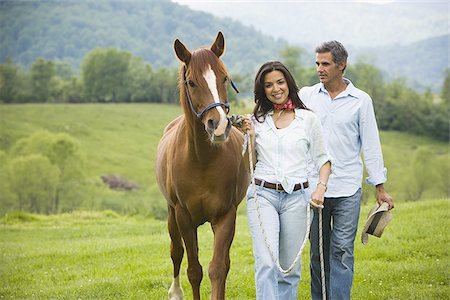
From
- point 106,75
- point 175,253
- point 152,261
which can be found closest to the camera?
point 175,253

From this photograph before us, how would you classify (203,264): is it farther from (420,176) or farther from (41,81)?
(41,81)

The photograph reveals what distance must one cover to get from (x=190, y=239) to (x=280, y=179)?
5.87ft

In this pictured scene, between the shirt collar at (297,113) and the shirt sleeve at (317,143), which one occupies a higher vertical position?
the shirt collar at (297,113)

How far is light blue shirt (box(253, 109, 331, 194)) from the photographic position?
434 cm

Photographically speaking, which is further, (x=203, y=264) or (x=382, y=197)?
(x=203, y=264)

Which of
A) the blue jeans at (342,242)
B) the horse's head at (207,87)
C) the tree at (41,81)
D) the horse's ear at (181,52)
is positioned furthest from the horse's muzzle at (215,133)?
the tree at (41,81)

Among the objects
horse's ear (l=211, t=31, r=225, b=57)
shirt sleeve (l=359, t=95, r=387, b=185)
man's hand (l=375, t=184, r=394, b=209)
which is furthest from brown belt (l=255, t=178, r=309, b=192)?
horse's ear (l=211, t=31, r=225, b=57)

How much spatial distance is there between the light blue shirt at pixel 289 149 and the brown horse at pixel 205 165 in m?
0.23

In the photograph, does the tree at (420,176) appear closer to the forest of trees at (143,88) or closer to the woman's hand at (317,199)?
the forest of trees at (143,88)

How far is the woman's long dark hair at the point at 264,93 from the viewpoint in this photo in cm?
452

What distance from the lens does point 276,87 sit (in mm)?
4480

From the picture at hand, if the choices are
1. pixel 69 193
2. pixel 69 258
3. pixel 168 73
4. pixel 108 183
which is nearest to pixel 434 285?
pixel 69 258

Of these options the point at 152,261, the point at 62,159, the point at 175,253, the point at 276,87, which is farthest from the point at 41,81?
the point at 276,87

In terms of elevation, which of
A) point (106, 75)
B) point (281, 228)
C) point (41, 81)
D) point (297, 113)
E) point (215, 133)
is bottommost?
point (281, 228)
